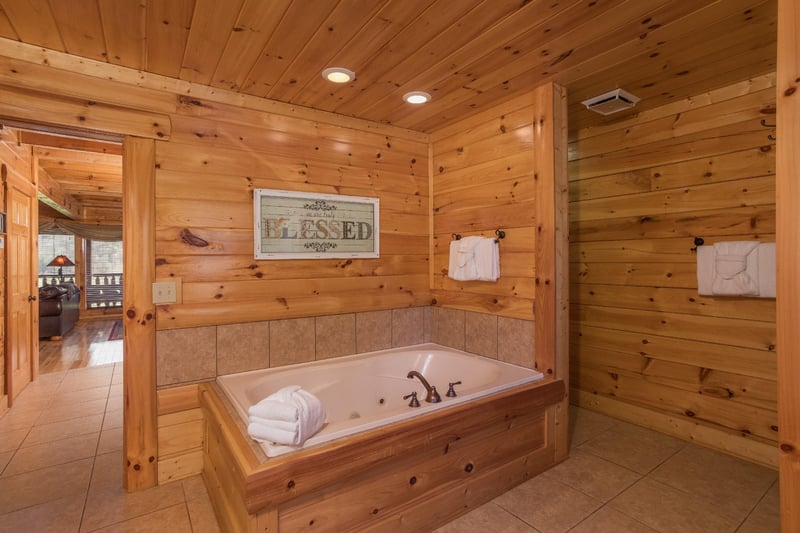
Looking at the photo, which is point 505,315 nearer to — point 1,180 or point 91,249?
point 1,180

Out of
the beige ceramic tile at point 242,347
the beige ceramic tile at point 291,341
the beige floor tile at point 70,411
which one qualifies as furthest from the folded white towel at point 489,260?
the beige floor tile at point 70,411

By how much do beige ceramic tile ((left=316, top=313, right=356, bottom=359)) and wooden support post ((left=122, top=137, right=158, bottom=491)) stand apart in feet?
3.04

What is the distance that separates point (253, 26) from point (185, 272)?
130 cm

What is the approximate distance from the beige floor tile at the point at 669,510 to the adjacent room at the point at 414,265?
19 millimetres

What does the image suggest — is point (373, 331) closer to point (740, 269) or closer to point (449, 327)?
point (449, 327)

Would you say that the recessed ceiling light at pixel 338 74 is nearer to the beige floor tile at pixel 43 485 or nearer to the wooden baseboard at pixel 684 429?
the beige floor tile at pixel 43 485

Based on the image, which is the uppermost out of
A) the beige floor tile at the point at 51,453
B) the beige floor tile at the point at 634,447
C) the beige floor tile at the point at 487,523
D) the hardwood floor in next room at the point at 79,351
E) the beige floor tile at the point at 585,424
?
the hardwood floor in next room at the point at 79,351

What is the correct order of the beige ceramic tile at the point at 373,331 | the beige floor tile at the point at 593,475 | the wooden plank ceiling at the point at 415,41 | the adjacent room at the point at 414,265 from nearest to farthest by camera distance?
the wooden plank ceiling at the point at 415,41, the adjacent room at the point at 414,265, the beige floor tile at the point at 593,475, the beige ceramic tile at the point at 373,331

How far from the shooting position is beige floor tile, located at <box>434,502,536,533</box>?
1.79 m

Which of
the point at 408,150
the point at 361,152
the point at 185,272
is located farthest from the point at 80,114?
the point at 408,150

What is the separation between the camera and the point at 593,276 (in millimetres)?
3184

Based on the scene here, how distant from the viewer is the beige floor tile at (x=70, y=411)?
2.98 meters

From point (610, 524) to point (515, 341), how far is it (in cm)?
100

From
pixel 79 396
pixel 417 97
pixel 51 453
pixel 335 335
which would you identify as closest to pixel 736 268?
pixel 417 97
